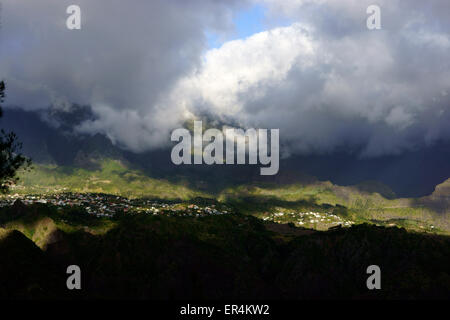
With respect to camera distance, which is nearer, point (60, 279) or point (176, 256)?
point (60, 279)

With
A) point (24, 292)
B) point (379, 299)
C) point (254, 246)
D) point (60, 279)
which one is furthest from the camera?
point (254, 246)

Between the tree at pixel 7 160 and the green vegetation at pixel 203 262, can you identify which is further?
the green vegetation at pixel 203 262

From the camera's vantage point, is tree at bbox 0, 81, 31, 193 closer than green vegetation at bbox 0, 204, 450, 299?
Yes

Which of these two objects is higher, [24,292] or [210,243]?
[210,243]

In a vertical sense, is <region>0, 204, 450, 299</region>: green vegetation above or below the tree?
below

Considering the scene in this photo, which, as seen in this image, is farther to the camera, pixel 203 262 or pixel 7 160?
pixel 203 262

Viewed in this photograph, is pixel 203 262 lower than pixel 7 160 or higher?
lower

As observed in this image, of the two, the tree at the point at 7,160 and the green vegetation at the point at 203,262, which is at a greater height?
the tree at the point at 7,160

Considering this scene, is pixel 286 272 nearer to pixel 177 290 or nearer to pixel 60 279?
pixel 177 290

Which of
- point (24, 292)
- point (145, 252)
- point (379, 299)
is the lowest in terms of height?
point (379, 299)

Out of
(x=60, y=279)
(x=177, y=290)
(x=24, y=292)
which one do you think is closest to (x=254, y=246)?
(x=177, y=290)
